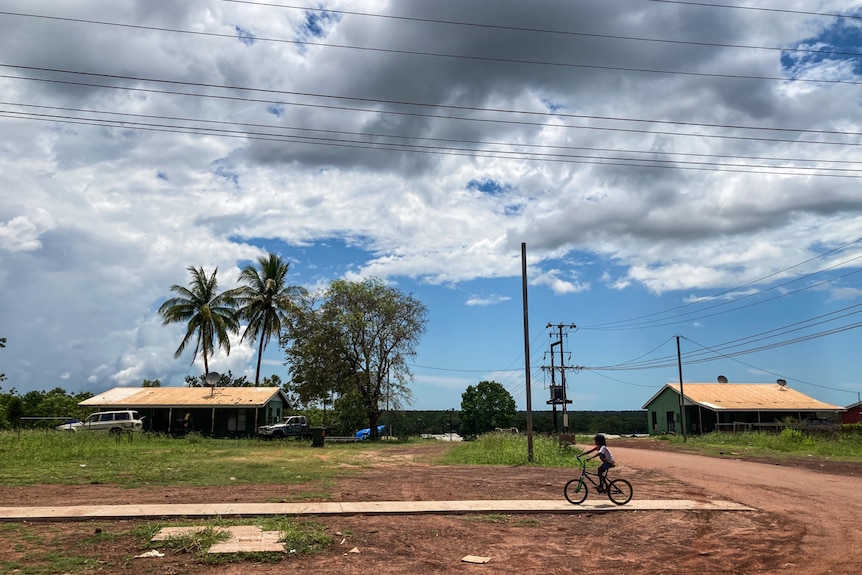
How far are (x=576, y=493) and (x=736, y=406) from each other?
4475 cm

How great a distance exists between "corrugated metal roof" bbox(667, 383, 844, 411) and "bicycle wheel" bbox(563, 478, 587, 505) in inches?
1664

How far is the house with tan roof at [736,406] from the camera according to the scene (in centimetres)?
5269

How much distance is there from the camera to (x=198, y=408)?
4572cm

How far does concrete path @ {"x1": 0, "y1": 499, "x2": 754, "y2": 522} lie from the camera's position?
38.4 feet

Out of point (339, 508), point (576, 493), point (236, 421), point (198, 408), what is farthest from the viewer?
point (236, 421)

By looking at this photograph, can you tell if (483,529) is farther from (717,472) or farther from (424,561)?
(717,472)

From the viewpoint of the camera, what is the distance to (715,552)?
10.1 m

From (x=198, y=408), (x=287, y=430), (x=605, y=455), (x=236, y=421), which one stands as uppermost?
(x=198, y=408)

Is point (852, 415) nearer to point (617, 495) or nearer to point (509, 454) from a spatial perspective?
point (509, 454)

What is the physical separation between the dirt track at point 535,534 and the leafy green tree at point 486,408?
199 feet

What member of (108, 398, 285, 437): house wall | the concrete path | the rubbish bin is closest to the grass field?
the rubbish bin

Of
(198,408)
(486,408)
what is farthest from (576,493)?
(486,408)

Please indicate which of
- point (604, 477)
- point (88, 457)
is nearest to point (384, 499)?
point (604, 477)

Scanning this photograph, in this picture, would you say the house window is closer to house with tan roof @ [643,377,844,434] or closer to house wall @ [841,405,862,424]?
house with tan roof @ [643,377,844,434]
